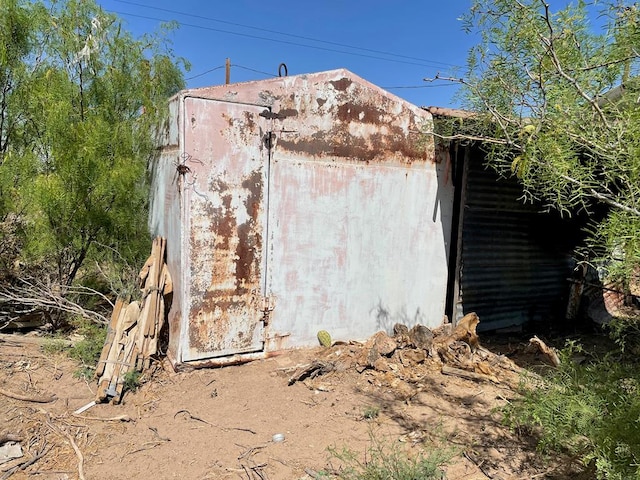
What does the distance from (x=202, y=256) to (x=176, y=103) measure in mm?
1492

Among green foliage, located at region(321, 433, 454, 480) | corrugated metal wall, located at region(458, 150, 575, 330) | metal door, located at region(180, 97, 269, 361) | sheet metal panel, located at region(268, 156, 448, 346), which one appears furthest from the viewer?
corrugated metal wall, located at region(458, 150, 575, 330)

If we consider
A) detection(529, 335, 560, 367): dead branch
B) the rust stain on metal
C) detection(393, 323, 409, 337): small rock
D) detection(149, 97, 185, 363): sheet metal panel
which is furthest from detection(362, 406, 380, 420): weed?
the rust stain on metal

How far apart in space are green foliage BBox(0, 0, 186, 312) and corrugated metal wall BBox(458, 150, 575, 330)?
4.26m

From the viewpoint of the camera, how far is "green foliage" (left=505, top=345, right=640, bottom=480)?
2.46 m

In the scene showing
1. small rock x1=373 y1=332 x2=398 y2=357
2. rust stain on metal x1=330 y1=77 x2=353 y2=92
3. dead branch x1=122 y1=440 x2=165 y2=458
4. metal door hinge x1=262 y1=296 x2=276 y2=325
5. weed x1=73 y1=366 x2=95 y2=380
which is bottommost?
dead branch x1=122 y1=440 x2=165 y2=458

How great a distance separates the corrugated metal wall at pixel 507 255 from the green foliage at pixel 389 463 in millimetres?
3152

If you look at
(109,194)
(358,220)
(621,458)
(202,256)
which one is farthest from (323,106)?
(621,458)

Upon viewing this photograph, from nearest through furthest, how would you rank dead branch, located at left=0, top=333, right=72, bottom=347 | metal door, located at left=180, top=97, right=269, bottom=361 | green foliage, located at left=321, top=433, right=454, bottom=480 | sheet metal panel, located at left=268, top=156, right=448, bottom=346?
green foliage, located at left=321, top=433, right=454, bottom=480 < metal door, located at left=180, top=97, right=269, bottom=361 < sheet metal panel, located at left=268, top=156, right=448, bottom=346 < dead branch, located at left=0, top=333, right=72, bottom=347

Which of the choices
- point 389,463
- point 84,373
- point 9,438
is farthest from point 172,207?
point 389,463

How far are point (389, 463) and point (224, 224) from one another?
2.65m

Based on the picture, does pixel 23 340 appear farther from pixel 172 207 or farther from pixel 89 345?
pixel 172 207

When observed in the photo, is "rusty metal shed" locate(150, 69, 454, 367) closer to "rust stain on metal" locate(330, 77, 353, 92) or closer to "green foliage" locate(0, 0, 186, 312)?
"rust stain on metal" locate(330, 77, 353, 92)

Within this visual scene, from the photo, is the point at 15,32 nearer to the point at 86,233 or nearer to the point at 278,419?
the point at 86,233

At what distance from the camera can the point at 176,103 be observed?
13.7ft
